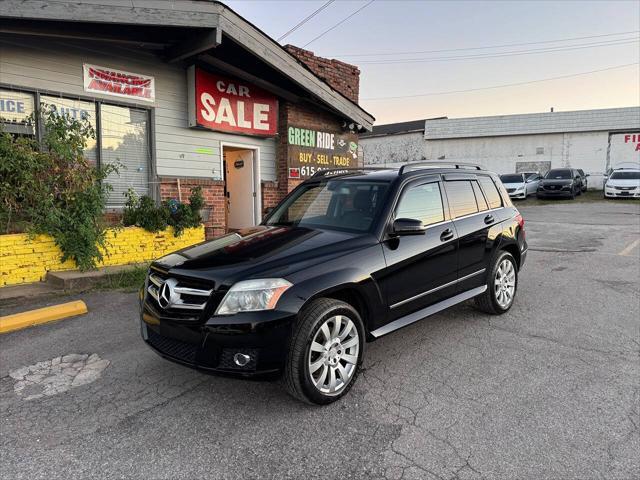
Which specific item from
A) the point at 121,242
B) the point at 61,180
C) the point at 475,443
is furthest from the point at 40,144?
the point at 475,443

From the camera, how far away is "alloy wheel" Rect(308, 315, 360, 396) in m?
3.10

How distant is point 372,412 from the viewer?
3.10 metres

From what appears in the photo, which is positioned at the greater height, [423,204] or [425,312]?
[423,204]

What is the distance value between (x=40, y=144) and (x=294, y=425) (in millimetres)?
6144

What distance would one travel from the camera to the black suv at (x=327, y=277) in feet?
9.62

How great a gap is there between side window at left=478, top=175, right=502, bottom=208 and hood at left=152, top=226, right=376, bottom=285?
229 centimetres

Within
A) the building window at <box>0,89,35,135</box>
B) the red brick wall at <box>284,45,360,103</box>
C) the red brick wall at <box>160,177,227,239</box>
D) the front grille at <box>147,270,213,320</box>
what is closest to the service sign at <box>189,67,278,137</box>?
the red brick wall at <box>160,177,227,239</box>

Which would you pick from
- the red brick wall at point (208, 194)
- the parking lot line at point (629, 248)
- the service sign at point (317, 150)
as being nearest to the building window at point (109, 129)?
the red brick wall at point (208, 194)

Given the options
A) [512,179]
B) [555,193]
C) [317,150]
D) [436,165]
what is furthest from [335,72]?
[555,193]

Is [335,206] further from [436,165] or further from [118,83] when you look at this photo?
[118,83]

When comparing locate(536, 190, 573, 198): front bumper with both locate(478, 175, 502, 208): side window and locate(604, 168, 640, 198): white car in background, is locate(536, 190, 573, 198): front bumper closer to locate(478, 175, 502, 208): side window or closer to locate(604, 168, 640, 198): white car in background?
locate(604, 168, 640, 198): white car in background

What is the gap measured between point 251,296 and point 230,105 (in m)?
7.32

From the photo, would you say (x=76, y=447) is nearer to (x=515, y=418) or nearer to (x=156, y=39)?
(x=515, y=418)

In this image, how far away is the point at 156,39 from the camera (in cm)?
783
